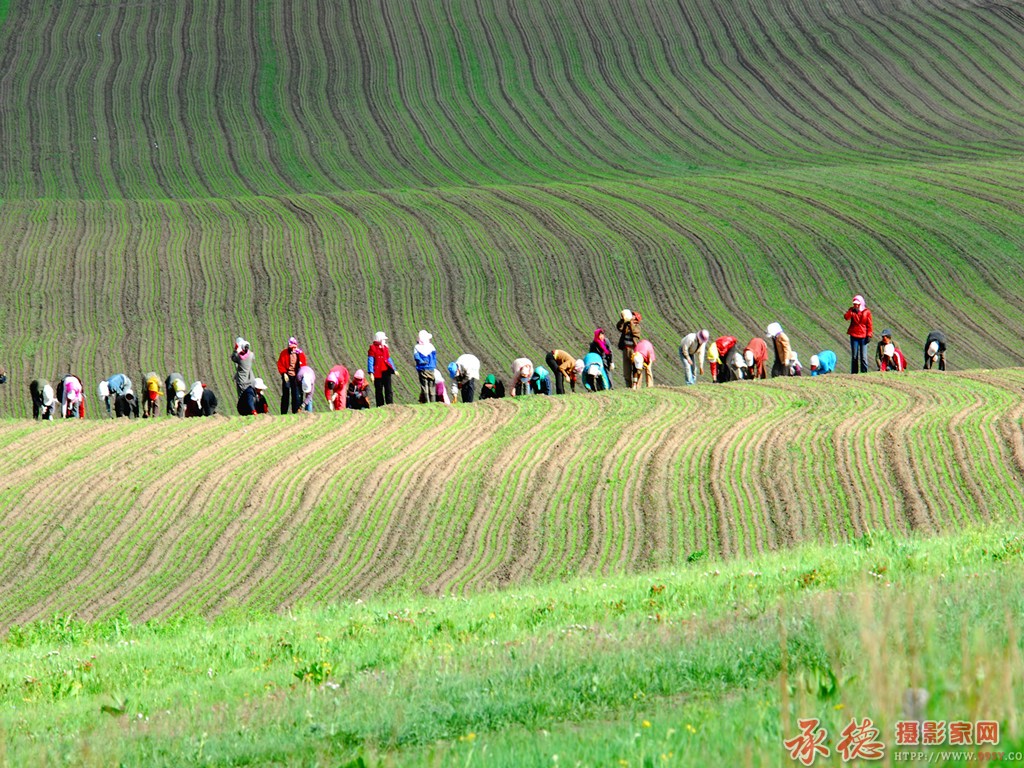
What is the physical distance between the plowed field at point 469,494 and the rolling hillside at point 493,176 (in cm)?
1212

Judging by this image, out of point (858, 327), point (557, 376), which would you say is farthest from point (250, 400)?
point (858, 327)

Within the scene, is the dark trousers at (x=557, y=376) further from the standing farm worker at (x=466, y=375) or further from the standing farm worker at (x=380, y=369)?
the standing farm worker at (x=380, y=369)

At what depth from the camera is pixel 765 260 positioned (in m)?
42.4

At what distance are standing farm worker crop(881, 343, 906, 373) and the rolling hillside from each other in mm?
4318

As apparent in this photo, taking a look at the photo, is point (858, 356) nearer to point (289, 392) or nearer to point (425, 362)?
point (425, 362)

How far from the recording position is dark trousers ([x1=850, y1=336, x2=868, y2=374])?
1044 inches

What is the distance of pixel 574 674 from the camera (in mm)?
6977

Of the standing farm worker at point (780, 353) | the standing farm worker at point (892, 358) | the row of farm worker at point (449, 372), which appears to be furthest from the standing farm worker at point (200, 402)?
the standing farm worker at point (892, 358)

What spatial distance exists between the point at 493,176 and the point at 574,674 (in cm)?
5384

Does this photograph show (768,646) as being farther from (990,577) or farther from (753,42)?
(753,42)

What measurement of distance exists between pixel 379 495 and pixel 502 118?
5326 centimetres

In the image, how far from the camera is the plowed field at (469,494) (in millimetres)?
14406

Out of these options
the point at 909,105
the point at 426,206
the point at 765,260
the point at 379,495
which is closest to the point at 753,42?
the point at 909,105

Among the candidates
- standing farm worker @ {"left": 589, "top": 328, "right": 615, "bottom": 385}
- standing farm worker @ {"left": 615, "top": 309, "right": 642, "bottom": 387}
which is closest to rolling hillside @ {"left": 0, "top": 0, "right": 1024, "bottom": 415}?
standing farm worker @ {"left": 589, "top": 328, "right": 615, "bottom": 385}
